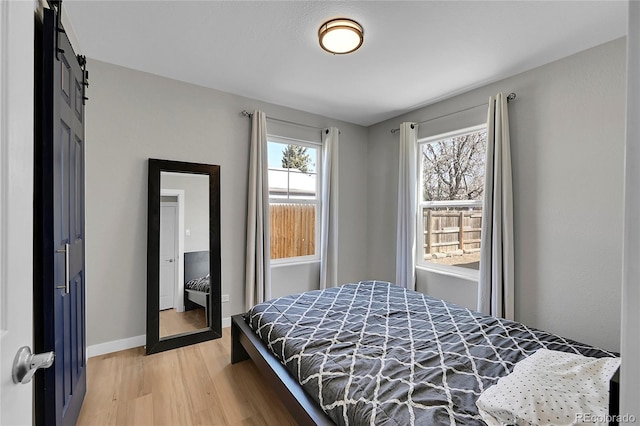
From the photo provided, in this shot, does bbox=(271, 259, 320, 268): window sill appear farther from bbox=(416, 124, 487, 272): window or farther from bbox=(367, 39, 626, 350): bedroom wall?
bbox=(367, 39, 626, 350): bedroom wall

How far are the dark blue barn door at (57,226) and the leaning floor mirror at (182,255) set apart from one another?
957mm

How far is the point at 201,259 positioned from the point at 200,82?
5.86 feet

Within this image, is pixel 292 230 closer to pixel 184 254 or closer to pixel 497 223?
pixel 184 254

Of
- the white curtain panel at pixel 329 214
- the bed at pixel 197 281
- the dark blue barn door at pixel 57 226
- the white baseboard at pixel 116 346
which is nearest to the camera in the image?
the dark blue barn door at pixel 57 226

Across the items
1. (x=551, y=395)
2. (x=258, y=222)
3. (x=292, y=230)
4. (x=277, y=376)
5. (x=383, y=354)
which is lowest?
(x=277, y=376)

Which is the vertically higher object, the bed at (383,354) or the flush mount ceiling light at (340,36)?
the flush mount ceiling light at (340,36)

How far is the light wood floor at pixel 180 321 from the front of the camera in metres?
2.73

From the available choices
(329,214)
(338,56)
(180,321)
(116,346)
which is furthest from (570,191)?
(116,346)

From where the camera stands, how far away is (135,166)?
2691 millimetres
